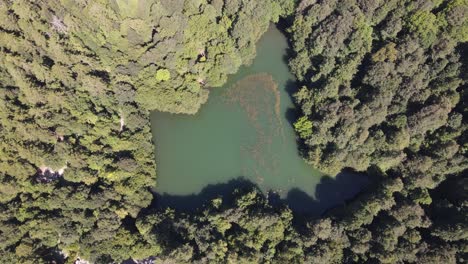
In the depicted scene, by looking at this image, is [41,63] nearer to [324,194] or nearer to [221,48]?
[221,48]

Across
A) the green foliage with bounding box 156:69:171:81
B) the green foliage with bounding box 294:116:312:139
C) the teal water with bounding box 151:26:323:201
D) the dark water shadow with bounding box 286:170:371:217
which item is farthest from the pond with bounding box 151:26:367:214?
the green foliage with bounding box 156:69:171:81

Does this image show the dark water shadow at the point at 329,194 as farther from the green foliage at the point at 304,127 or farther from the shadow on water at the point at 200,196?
the green foliage at the point at 304,127

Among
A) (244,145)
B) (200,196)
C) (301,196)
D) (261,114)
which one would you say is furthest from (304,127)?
(200,196)

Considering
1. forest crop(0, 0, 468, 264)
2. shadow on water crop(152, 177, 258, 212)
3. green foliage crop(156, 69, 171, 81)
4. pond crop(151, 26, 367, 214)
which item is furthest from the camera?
pond crop(151, 26, 367, 214)

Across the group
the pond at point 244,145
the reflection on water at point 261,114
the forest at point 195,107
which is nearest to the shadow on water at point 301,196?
the pond at point 244,145

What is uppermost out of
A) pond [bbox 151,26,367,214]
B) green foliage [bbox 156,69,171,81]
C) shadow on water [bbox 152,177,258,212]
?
green foliage [bbox 156,69,171,81]

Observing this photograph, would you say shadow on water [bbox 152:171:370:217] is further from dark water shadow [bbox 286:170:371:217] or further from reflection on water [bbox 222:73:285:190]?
reflection on water [bbox 222:73:285:190]

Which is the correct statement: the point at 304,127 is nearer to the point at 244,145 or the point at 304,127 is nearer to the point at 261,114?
the point at 261,114
